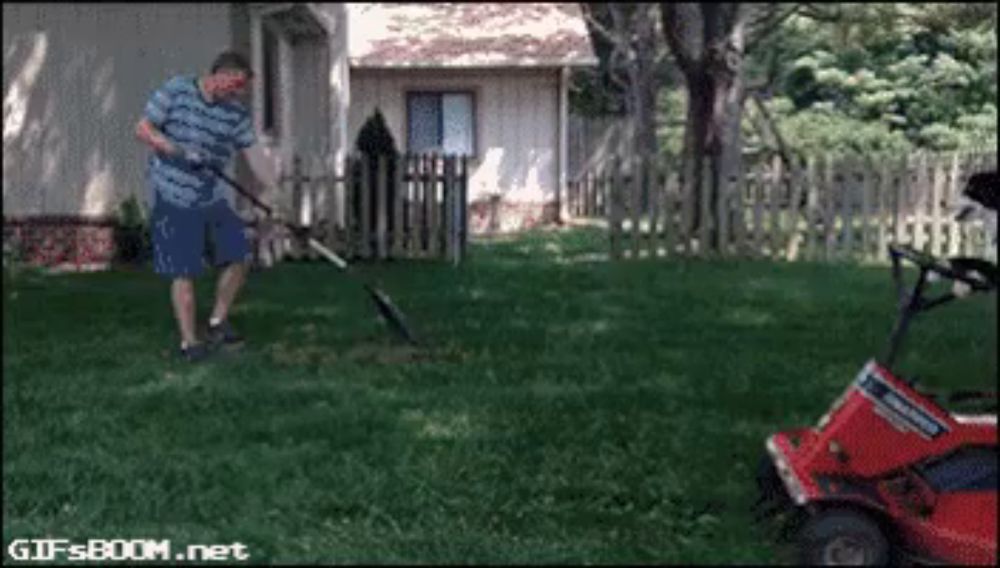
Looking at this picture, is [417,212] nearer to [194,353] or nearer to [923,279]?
[194,353]

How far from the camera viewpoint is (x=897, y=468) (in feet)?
4.37

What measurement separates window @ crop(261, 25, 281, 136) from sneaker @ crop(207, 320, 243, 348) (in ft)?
25.2

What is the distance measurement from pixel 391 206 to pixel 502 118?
883 centimetres

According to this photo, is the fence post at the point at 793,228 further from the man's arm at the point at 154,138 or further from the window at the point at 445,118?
the window at the point at 445,118

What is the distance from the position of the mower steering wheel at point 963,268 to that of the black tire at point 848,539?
30 centimetres

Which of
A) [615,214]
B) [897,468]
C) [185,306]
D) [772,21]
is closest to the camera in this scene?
[897,468]

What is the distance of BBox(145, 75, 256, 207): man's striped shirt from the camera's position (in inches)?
162

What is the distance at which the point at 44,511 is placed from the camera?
4.31 m

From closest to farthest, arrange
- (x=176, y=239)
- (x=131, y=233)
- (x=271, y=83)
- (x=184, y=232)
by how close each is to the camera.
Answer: (x=176, y=239), (x=184, y=232), (x=131, y=233), (x=271, y=83)

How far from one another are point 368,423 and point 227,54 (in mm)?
2385

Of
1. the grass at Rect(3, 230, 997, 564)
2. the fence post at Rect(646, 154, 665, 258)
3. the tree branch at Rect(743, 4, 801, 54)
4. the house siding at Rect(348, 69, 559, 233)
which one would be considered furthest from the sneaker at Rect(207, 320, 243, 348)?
the house siding at Rect(348, 69, 559, 233)

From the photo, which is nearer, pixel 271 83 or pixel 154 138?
pixel 154 138

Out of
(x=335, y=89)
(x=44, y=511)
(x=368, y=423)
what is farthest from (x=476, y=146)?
(x=44, y=511)

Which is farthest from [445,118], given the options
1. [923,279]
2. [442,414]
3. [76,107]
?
[923,279]
